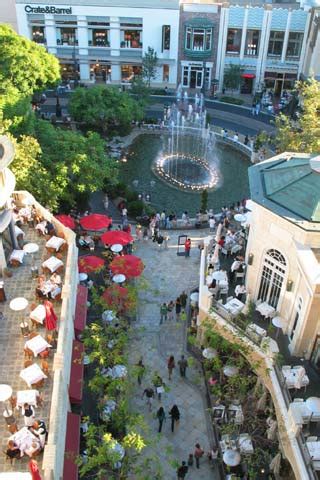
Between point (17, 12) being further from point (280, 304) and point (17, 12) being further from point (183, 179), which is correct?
point (280, 304)

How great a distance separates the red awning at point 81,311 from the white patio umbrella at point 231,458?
390 inches

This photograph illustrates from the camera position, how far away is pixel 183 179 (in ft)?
156

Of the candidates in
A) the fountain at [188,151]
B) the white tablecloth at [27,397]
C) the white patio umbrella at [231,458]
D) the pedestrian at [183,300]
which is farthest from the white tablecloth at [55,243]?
the fountain at [188,151]

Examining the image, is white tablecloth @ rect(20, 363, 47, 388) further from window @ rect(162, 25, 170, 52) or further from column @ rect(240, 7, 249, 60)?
column @ rect(240, 7, 249, 60)

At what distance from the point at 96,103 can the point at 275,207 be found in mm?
30945

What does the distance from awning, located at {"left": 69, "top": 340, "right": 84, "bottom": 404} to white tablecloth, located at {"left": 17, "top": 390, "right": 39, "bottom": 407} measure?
4595 mm

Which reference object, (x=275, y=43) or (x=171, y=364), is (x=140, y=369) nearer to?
(x=171, y=364)

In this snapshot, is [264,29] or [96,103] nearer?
[96,103]

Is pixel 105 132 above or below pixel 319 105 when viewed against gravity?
below

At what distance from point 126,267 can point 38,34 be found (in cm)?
4685

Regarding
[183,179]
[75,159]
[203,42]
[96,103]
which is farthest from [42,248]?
[203,42]

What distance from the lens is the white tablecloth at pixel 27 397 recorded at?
19.2 metres

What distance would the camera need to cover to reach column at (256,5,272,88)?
203 feet

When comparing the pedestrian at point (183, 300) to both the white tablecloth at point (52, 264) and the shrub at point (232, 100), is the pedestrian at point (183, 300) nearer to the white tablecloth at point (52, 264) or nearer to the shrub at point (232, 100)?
the white tablecloth at point (52, 264)
